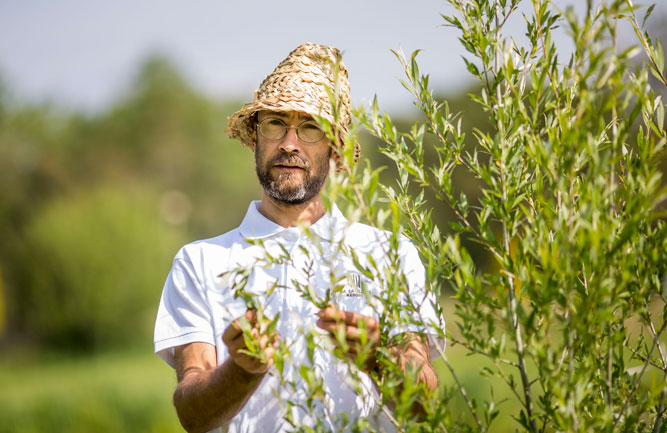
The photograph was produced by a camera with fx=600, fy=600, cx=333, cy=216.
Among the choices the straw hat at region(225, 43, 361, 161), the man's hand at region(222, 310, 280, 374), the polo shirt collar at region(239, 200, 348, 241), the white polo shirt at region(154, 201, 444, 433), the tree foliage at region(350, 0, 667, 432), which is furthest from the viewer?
the polo shirt collar at region(239, 200, 348, 241)

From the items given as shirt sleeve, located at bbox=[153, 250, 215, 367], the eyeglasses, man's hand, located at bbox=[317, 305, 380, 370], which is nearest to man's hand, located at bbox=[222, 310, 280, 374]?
man's hand, located at bbox=[317, 305, 380, 370]

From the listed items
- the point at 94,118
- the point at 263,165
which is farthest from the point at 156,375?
the point at 94,118

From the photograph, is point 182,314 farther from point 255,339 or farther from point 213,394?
point 255,339

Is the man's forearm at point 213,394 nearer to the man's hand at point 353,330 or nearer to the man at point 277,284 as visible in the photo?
the man at point 277,284

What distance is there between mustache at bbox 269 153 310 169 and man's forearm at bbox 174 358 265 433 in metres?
1.00

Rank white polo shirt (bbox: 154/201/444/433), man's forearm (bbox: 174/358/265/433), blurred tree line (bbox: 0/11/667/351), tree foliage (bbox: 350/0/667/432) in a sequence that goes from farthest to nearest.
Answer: blurred tree line (bbox: 0/11/667/351) < white polo shirt (bbox: 154/201/444/433) < man's forearm (bbox: 174/358/265/433) < tree foliage (bbox: 350/0/667/432)

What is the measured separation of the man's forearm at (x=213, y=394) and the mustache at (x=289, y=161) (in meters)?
1.00

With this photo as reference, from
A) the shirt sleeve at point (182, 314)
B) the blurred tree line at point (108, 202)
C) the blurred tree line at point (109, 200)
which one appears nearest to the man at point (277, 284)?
the shirt sleeve at point (182, 314)

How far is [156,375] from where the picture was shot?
2283cm

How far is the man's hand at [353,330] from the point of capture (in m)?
1.38

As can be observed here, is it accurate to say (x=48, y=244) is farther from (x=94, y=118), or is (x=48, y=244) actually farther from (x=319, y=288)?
(x=319, y=288)

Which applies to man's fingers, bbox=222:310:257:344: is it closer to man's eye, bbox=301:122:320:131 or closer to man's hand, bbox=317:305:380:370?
man's hand, bbox=317:305:380:370

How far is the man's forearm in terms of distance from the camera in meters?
2.01

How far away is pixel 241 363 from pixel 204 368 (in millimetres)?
723
